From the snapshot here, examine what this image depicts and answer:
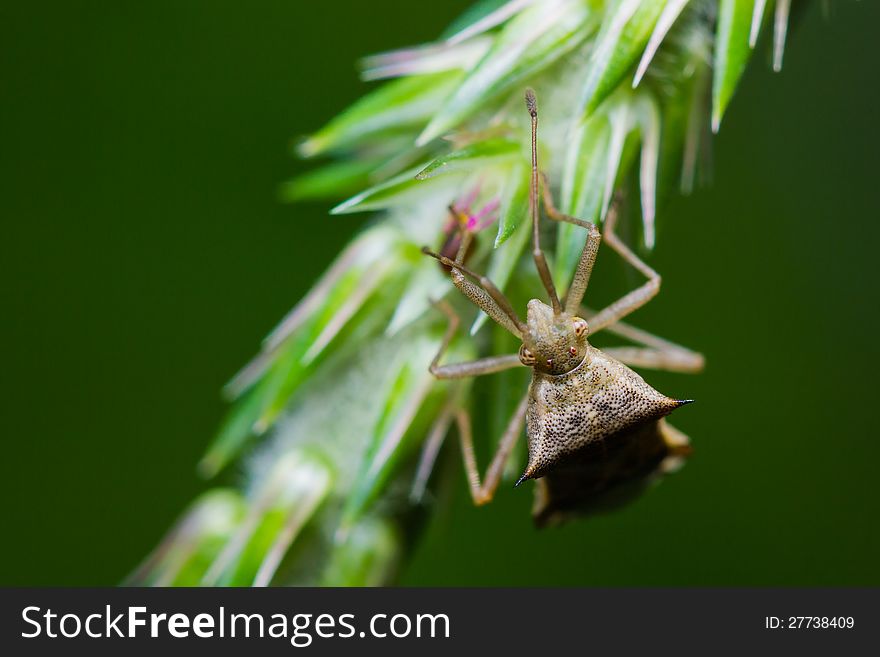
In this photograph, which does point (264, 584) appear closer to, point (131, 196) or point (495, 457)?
point (495, 457)

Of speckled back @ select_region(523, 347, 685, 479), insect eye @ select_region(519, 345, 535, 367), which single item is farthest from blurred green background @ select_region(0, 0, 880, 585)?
insect eye @ select_region(519, 345, 535, 367)

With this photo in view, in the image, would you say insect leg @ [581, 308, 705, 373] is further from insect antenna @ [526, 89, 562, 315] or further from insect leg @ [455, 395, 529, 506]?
insect antenna @ [526, 89, 562, 315]

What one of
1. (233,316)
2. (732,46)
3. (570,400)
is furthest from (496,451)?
(233,316)

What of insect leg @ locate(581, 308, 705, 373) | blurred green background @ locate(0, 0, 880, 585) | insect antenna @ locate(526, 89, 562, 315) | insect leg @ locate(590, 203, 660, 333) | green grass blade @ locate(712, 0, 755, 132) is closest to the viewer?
green grass blade @ locate(712, 0, 755, 132)

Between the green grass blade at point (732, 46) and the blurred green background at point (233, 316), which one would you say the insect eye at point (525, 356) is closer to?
the green grass blade at point (732, 46)

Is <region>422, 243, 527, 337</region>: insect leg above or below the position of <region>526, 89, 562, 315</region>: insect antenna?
below

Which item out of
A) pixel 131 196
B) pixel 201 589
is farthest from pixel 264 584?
pixel 131 196

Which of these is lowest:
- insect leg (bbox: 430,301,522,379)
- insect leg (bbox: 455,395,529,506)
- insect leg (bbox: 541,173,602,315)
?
insect leg (bbox: 455,395,529,506)
